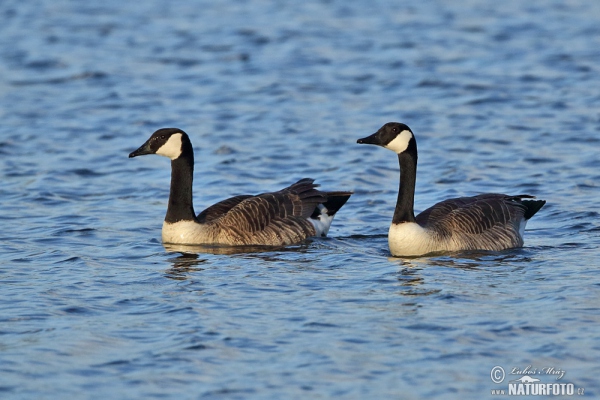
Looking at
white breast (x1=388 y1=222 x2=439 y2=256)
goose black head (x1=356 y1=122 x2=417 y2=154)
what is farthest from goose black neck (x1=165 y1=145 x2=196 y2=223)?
white breast (x1=388 y1=222 x2=439 y2=256)

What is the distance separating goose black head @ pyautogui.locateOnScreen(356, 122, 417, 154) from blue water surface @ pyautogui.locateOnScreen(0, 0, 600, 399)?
4.00 feet

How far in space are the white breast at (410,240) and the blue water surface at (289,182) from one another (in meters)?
0.20

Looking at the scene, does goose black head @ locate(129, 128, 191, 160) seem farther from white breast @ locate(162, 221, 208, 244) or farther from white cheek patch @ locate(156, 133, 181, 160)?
white breast @ locate(162, 221, 208, 244)

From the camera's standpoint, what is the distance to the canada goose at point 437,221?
36.8 feet

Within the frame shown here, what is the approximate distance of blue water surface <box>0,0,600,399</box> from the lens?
800cm

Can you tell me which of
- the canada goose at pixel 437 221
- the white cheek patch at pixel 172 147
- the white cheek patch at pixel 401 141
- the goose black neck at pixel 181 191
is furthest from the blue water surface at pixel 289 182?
the white cheek patch at pixel 401 141

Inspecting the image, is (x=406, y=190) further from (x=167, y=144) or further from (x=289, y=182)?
(x=289, y=182)

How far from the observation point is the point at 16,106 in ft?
65.4

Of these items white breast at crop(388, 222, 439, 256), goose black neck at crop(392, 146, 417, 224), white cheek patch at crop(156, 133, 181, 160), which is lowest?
white breast at crop(388, 222, 439, 256)

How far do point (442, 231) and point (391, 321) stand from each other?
2.71 metres

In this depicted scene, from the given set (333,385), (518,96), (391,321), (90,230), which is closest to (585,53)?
(518,96)

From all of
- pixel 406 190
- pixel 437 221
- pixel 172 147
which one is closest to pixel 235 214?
pixel 172 147

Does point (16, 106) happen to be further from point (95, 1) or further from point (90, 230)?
point (95, 1)

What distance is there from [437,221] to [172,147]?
3.23 meters
